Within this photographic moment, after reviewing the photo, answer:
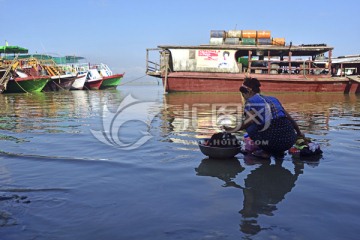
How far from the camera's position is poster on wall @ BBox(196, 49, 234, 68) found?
23312 mm

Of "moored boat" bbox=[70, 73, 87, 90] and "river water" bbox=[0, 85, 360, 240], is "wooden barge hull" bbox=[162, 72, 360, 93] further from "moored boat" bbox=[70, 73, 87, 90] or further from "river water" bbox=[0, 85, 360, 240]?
"river water" bbox=[0, 85, 360, 240]

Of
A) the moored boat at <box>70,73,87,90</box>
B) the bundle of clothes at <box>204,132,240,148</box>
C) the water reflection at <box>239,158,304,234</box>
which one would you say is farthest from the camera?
the moored boat at <box>70,73,87,90</box>

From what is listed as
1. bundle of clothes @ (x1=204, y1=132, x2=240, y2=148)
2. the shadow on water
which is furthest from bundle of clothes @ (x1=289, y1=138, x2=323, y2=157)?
bundle of clothes @ (x1=204, y1=132, x2=240, y2=148)

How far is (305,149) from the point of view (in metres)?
5.05

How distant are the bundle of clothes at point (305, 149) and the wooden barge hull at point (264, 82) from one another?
57.8ft

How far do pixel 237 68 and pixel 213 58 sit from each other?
1772mm

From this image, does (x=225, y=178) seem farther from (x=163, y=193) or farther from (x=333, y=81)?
(x=333, y=81)

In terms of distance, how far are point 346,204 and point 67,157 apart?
12.7ft

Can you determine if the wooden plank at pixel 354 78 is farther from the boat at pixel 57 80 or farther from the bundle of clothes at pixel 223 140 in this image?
the boat at pixel 57 80

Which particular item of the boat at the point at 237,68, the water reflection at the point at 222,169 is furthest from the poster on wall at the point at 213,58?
the water reflection at the point at 222,169

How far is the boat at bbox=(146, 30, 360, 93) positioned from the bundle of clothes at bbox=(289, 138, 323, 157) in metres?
17.4

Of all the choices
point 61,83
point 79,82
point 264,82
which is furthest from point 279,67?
point 61,83

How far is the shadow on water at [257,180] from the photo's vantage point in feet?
9.81

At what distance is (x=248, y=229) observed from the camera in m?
2.69
